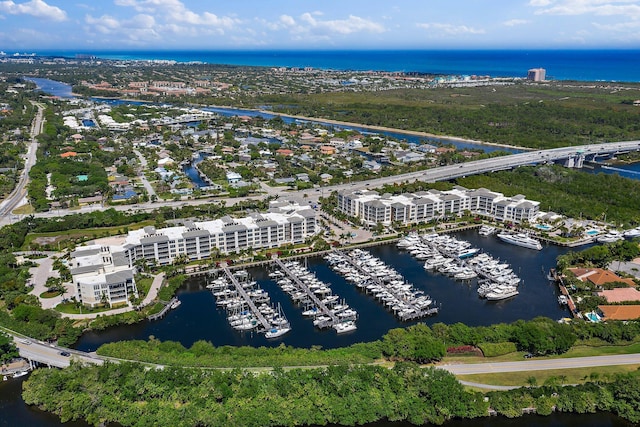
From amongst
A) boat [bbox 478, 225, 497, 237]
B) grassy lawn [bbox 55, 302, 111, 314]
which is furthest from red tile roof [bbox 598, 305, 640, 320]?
grassy lawn [bbox 55, 302, 111, 314]

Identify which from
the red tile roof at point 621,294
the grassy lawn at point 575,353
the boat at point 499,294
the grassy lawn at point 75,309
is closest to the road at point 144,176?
the grassy lawn at point 75,309

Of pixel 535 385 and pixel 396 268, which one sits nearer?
pixel 535 385

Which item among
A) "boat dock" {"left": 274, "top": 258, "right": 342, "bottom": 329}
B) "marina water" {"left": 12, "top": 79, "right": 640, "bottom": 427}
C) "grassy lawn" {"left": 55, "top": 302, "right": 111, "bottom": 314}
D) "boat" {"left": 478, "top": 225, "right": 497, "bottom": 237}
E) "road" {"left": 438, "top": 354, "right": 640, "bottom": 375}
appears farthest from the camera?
"boat" {"left": 478, "top": 225, "right": 497, "bottom": 237}

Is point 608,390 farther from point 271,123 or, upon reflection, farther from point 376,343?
point 271,123

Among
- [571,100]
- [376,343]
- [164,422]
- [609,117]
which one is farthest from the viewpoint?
[571,100]

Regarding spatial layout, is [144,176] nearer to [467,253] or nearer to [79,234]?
[79,234]

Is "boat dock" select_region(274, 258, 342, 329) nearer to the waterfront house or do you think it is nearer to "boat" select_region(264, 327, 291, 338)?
"boat" select_region(264, 327, 291, 338)

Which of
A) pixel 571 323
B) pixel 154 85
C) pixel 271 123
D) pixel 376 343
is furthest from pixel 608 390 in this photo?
pixel 154 85

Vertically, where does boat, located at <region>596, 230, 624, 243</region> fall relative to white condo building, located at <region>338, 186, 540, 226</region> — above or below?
below

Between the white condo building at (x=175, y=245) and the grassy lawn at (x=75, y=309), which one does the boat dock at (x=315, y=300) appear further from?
the grassy lawn at (x=75, y=309)
